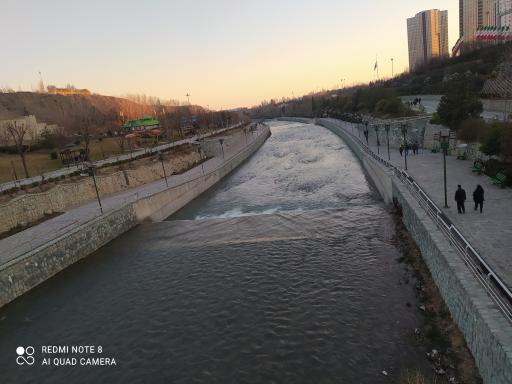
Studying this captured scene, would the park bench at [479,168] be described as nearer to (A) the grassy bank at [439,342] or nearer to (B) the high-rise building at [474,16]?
(A) the grassy bank at [439,342]

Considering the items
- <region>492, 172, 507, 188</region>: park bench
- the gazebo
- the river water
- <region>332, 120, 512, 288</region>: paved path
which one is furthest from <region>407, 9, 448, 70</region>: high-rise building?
the river water

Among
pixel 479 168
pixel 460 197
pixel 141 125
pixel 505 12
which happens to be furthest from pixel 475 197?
pixel 505 12

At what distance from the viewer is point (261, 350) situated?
1005cm

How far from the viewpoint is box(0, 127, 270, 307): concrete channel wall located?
15.1m

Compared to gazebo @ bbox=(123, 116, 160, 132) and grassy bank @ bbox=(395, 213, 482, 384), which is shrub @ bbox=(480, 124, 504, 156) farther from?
gazebo @ bbox=(123, 116, 160, 132)

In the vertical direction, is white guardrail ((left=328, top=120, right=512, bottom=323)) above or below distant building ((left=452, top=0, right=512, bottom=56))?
below

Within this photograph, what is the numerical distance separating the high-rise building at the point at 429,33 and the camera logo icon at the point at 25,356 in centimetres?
11755

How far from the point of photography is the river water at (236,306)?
31.4 feet

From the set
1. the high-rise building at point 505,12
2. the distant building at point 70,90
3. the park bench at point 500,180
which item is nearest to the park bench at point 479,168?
the park bench at point 500,180

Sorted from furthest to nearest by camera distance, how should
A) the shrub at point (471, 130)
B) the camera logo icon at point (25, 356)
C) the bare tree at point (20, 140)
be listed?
1. the bare tree at point (20, 140)
2. the shrub at point (471, 130)
3. the camera logo icon at point (25, 356)

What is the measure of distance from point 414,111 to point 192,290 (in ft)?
118

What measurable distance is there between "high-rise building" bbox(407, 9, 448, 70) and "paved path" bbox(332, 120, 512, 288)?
4012 inches

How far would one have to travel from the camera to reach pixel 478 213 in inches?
501

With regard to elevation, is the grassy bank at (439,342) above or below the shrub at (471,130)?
below
